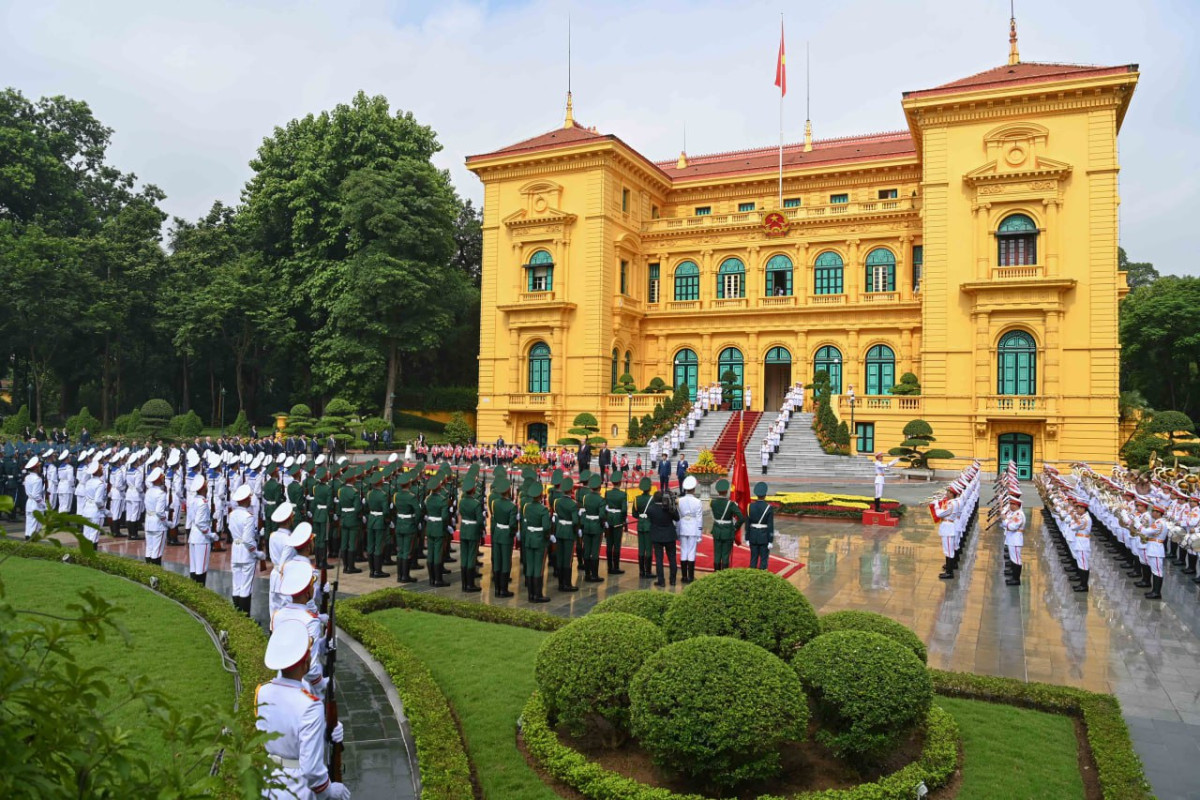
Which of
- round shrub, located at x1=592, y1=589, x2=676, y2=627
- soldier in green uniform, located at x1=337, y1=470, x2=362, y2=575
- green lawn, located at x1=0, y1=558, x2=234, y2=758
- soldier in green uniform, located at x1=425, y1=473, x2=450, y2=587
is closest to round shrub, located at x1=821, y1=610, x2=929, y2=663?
round shrub, located at x1=592, y1=589, x2=676, y2=627

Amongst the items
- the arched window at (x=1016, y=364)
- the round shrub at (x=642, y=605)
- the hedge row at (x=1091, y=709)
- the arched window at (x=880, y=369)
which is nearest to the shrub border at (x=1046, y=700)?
the hedge row at (x=1091, y=709)

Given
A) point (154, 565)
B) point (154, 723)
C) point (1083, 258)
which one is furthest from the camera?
point (1083, 258)

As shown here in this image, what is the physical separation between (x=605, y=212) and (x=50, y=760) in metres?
35.9

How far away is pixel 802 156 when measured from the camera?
41.3 m

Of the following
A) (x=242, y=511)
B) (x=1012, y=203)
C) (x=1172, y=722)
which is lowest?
(x=1172, y=722)

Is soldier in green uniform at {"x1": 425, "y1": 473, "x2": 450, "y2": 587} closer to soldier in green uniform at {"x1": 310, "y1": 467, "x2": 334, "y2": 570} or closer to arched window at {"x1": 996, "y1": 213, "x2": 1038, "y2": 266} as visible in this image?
soldier in green uniform at {"x1": 310, "y1": 467, "x2": 334, "y2": 570}

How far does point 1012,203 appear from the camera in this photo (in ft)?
101

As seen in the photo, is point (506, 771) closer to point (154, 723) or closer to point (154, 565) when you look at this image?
point (154, 723)

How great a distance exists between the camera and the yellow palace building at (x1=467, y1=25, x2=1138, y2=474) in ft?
97.7

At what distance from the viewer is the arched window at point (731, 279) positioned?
38.9m

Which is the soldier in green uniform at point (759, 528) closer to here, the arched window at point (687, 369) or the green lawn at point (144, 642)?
the green lawn at point (144, 642)

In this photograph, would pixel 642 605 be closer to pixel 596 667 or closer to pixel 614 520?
pixel 596 667

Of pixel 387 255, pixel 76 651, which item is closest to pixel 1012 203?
pixel 387 255

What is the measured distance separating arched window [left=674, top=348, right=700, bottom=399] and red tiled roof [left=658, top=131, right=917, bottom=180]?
949cm
